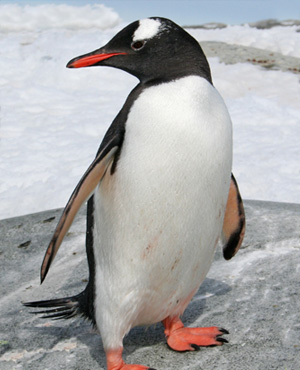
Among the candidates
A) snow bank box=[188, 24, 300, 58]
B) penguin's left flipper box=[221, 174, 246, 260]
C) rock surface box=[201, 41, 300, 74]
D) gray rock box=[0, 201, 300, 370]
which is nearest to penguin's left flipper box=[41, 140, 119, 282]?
gray rock box=[0, 201, 300, 370]

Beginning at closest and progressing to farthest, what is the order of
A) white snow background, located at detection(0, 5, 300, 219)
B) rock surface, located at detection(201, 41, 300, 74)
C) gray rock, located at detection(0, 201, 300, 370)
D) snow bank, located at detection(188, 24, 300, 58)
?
gray rock, located at detection(0, 201, 300, 370) → white snow background, located at detection(0, 5, 300, 219) → rock surface, located at detection(201, 41, 300, 74) → snow bank, located at detection(188, 24, 300, 58)

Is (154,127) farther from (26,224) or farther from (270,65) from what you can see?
(270,65)

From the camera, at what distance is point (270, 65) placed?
1273 centimetres

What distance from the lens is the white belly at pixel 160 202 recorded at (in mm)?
2199

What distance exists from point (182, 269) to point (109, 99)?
25.8ft

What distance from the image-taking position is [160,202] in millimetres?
2234

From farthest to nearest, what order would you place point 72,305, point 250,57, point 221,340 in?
point 250,57 < point 72,305 < point 221,340

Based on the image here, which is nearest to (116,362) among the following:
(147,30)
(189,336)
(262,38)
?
(189,336)

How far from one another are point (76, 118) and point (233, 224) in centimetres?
623

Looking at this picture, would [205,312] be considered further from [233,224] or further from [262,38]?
[262,38]

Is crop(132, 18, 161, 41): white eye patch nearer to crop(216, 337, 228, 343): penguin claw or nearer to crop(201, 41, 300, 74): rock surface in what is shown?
crop(216, 337, 228, 343): penguin claw

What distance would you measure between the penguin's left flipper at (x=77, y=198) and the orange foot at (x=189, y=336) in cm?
73

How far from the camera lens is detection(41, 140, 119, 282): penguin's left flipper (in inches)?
86.0

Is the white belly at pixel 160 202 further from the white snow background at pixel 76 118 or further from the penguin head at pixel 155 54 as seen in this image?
the white snow background at pixel 76 118
